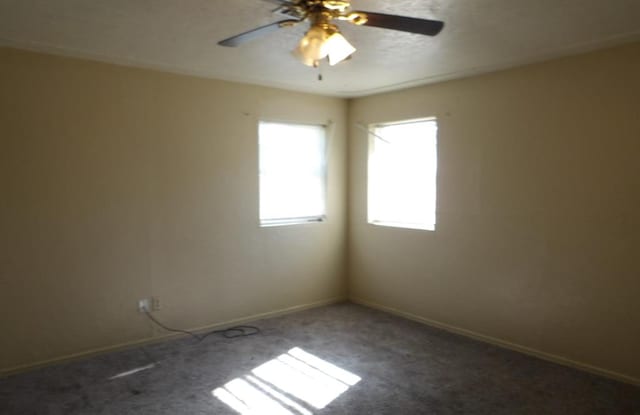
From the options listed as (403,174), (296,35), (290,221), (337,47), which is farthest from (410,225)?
(337,47)

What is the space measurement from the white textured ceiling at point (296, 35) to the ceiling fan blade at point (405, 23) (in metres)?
0.36

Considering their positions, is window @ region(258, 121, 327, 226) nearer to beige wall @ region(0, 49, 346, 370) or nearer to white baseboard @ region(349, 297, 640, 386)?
beige wall @ region(0, 49, 346, 370)

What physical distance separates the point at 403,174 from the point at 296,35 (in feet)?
7.41

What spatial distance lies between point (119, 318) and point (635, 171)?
4013 mm

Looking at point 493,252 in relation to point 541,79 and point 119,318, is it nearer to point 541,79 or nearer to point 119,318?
point 541,79

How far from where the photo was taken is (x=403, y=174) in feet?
15.9

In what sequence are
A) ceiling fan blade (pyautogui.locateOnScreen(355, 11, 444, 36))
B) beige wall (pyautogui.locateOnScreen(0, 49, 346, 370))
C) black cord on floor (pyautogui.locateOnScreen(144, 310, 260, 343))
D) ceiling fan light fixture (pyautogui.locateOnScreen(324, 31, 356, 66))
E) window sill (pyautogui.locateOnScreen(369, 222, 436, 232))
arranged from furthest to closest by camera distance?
1. window sill (pyautogui.locateOnScreen(369, 222, 436, 232))
2. black cord on floor (pyautogui.locateOnScreen(144, 310, 260, 343))
3. beige wall (pyautogui.locateOnScreen(0, 49, 346, 370))
4. ceiling fan light fixture (pyautogui.locateOnScreen(324, 31, 356, 66))
5. ceiling fan blade (pyautogui.locateOnScreen(355, 11, 444, 36))

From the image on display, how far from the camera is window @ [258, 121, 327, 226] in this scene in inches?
186

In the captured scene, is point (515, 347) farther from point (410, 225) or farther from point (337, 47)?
point (337, 47)

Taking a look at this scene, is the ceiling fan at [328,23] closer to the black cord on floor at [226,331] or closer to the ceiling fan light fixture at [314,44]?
the ceiling fan light fixture at [314,44]

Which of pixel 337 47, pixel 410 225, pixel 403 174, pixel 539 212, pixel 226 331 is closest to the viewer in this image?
pixel 337 47

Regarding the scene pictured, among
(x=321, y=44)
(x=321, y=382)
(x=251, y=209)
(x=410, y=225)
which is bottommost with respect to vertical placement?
(x=321, y=382)

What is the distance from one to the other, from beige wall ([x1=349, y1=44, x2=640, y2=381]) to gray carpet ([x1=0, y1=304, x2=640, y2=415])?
0.30m

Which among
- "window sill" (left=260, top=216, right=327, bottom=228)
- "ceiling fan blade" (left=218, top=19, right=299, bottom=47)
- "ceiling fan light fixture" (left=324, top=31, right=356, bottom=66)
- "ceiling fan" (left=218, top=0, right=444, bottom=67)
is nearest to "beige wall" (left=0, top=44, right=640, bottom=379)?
"window sill" (left=260, top=216, right=327, bottom=228)
